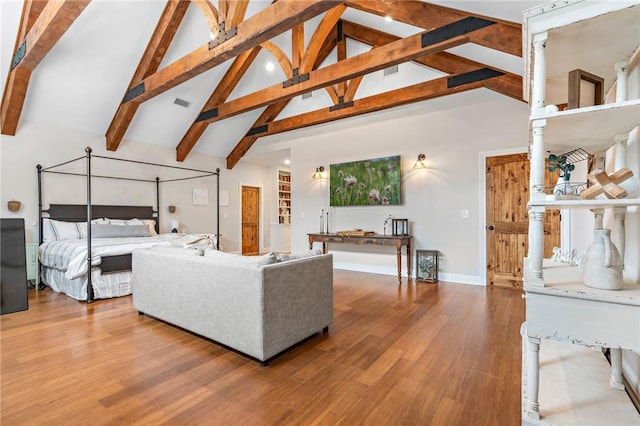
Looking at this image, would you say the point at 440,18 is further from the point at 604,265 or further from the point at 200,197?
the point at 200,197

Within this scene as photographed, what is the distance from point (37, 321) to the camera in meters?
3.25

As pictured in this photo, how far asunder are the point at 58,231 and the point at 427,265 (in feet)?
20.5

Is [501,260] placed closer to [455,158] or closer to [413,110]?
[455,158]

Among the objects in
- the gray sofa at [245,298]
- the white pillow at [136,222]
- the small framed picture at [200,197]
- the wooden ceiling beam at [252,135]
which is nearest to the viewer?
the gray sofa at [245,298]

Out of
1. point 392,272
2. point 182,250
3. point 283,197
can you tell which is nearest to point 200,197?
point 283,197

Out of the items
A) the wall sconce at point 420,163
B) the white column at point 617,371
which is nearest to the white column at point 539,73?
the white column at point 617,371

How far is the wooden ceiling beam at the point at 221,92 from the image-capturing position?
580 cm

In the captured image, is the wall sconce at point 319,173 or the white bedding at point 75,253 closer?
the white bedding at point 75,253

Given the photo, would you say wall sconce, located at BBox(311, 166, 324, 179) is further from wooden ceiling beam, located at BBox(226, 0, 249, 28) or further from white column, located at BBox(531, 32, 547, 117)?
white column, located at BBox(531, 32, 547, 117)

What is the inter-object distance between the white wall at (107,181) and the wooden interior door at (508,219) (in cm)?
632

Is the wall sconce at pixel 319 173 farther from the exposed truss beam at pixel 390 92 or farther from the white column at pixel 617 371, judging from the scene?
the white column at pixel 617 371

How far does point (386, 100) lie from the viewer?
525 cm

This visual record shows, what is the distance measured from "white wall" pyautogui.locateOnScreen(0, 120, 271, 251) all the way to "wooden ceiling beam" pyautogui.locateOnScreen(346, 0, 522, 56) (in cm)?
533

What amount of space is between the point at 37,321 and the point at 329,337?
10.5ft
